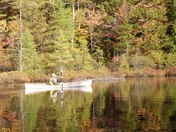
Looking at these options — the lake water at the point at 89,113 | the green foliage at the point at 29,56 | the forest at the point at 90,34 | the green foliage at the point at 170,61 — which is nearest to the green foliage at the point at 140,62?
the forest at the point at 90,34

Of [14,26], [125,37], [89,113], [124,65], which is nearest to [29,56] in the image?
[14,26]

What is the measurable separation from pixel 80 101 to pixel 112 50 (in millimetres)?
35303

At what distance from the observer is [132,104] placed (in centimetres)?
2639

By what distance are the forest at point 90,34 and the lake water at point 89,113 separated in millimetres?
17031

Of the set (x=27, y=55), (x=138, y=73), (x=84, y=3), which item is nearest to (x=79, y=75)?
(x=27, y=55)

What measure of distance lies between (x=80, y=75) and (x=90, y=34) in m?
13.3

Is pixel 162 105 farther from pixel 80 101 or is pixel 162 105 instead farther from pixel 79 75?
pixel 79 75

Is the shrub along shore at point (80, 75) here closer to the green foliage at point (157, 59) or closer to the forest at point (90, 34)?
the forest at point (90, 34)

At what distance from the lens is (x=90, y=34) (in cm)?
6078

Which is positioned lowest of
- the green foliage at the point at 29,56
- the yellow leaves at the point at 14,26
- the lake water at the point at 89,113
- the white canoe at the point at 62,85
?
the lake water at the point at 89,113

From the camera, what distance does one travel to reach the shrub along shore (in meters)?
43.8

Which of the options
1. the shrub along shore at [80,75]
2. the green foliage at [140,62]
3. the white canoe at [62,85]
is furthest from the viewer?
the green foliage at [140,62]

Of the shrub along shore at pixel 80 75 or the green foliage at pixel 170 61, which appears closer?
the shrub along shore at pixel 80 75

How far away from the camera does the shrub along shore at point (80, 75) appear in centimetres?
4384
